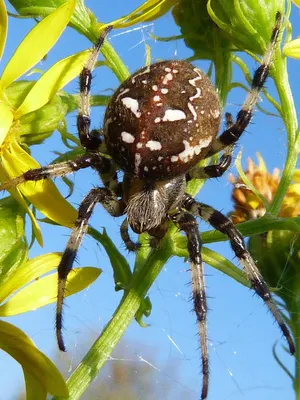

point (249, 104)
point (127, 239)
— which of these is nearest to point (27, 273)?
point (127, 239)

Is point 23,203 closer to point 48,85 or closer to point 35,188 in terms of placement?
point 35,188

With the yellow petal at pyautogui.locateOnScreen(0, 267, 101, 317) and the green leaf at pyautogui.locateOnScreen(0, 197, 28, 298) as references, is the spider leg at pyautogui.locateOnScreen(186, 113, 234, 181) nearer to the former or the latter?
the yellow petal at pyautogui.locateOnScreen(0, 267, 101, 317)

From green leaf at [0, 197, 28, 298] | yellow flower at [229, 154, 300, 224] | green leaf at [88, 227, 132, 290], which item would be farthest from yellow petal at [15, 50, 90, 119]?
yellow flower at [229, 154, 300, 224]

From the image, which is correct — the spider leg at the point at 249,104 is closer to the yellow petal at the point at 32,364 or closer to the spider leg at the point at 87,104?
the spider leg at the point at 87,104

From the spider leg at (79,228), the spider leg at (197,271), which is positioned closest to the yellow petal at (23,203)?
the spider leg at (79,228)

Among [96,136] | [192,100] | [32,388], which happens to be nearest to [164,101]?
[192,100]

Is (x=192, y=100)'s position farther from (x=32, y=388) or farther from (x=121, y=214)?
(x=32, y=388)

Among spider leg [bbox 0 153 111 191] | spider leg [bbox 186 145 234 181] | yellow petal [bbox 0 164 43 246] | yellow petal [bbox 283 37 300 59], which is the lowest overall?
yellow petal [bbox 0 164 43 246]
